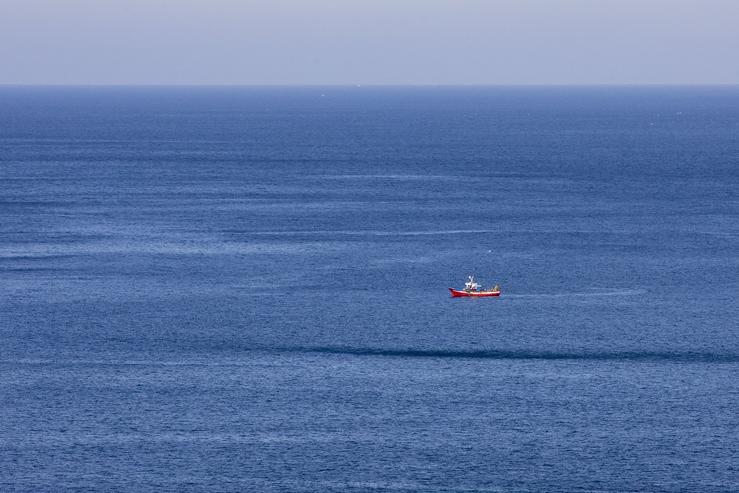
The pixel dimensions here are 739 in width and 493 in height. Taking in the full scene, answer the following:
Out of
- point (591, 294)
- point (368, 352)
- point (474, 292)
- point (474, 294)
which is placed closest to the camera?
point (368, 352)

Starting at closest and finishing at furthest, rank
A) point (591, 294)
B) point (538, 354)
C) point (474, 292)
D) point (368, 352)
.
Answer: point (538, 354)
point (368, 352)
point (474, 292)
point (591, 294)

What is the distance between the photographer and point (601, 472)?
239 feet

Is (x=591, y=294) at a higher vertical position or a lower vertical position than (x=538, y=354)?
higher

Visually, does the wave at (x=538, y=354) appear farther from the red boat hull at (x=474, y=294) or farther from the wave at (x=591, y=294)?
the wave at (x=591, y=294)

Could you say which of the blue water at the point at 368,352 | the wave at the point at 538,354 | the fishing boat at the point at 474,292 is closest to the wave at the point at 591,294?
the blue water at the point at 368,352

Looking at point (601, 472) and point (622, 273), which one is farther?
point (622, 273)

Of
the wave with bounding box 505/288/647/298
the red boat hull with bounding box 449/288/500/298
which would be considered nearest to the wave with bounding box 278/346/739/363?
the red boat hull with bounding box 449/288/500/298

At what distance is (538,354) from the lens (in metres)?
95.6

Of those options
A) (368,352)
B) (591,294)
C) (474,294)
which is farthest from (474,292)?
(368,352)

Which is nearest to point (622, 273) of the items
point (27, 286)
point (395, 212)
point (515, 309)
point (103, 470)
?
point (515, 309)

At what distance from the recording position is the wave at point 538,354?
310 ft

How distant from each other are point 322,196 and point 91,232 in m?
41.6

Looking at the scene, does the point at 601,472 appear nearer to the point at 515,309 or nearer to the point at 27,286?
the point at 515,309

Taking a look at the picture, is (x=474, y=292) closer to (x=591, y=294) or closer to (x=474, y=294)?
(x=474, y=294)
